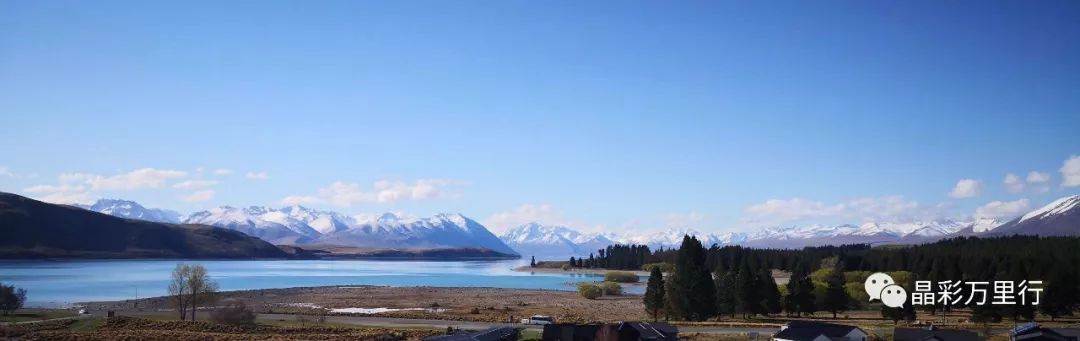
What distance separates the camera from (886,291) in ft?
250

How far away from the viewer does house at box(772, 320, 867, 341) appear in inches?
1982

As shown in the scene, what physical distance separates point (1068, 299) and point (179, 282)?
7875 cm

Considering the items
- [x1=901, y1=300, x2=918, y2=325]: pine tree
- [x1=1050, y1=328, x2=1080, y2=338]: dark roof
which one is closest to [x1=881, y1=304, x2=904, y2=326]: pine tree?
[x1=901, y1=300, x2=918, y2=325]: pine tree

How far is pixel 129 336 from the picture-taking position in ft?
189

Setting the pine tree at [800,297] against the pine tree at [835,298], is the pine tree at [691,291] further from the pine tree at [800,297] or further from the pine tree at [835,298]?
the pine tree at [835,298]

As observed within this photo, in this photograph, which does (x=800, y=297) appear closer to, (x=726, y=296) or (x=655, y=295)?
(x=726, y=296)

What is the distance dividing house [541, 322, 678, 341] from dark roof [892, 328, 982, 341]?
44.4 ft

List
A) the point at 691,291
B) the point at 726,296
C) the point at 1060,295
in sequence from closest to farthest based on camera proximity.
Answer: the point at 691,291
the point at 1060,295
the point at 726,296

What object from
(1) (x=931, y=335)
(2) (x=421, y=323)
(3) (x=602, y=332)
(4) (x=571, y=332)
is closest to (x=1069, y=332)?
(1) (x=931, y=335)

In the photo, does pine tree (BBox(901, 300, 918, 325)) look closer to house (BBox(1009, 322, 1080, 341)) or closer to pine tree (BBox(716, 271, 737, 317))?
pine tree (BBox(716, 271, 737, 317))

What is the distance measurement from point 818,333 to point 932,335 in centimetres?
623

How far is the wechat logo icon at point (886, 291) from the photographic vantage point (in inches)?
2781

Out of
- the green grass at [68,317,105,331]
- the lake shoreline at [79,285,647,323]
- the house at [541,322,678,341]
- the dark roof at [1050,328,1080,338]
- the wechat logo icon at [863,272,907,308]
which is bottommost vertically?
the lake shoreline at [79,285,647,323]

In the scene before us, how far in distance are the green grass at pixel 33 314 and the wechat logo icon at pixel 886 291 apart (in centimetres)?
7165
